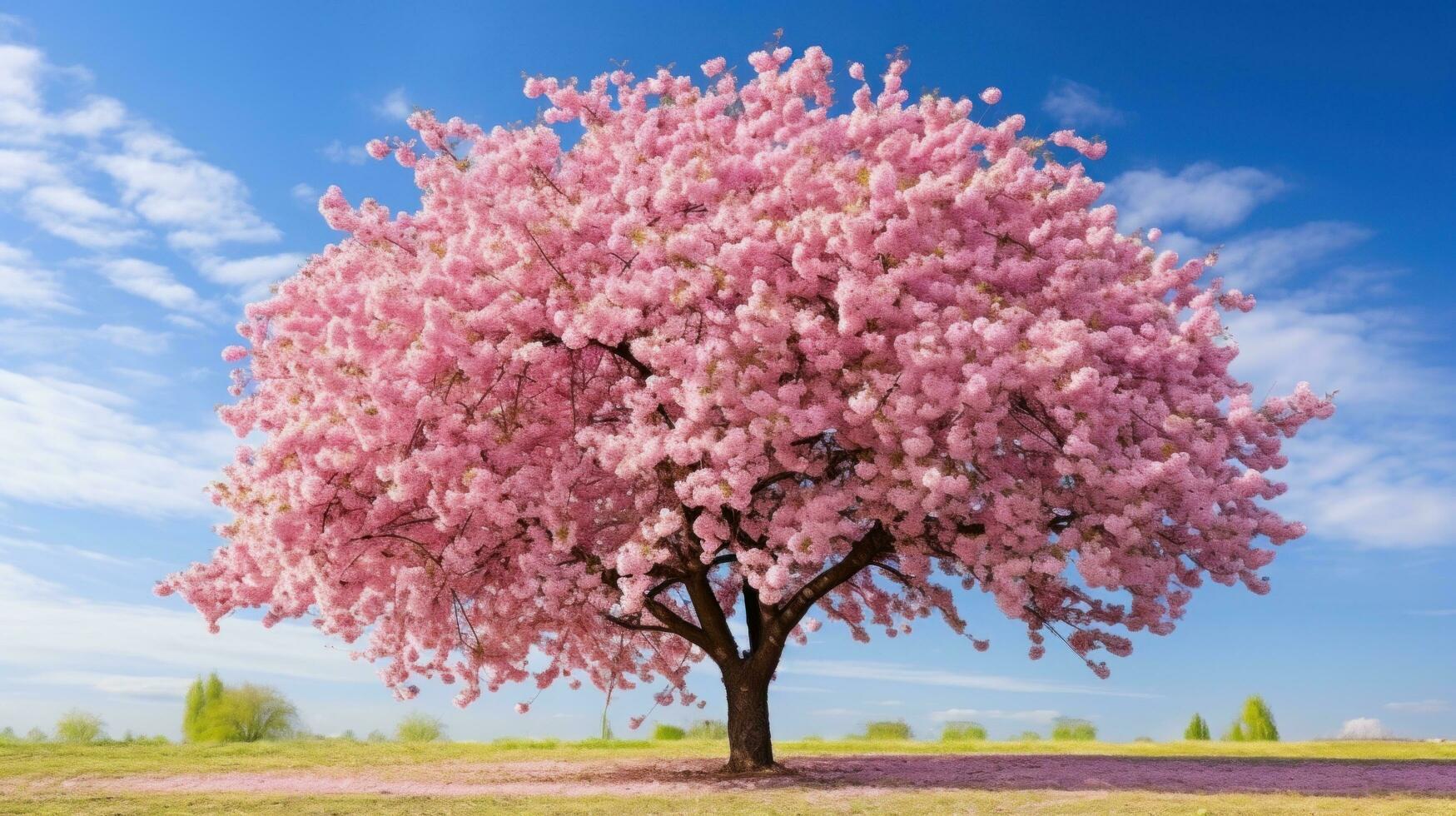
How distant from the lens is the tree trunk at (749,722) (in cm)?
1755

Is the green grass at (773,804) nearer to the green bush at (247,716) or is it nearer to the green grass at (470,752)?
the green grass at (470,752)

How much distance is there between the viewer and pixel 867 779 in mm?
16953

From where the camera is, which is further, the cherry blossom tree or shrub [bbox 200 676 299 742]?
shrub [bbox 200 676 299 742]

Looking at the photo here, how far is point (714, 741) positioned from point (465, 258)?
15531 millimetres

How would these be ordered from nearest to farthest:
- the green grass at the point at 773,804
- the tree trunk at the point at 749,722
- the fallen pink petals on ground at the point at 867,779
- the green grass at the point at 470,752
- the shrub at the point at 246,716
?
the green grass at the point at 773,804, the fallen pink petals on ground at the point at 867,779, the tree trunk at the point at 749,722, the green grass at the point at 470,752, the shrub at the point at 246,716

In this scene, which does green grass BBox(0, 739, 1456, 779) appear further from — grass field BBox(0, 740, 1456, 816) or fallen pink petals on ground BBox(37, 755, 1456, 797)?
fallen pink petals on ground BBox(37, 755, 1456, 797)

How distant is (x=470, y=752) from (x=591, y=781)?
8042 mm

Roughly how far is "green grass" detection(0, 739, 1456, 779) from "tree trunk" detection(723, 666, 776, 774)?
381 centimetres

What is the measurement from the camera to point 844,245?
14.3 meters

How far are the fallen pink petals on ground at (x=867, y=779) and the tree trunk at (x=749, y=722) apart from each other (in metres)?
0.49

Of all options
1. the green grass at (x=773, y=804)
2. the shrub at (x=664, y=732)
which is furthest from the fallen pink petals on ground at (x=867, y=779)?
the shrub at (x=664, y=732)

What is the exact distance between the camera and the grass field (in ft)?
44.6

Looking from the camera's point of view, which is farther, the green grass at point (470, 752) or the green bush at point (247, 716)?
the green bush at point (247, 716)

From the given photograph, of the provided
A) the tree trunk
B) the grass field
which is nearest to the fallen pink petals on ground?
the grass field
